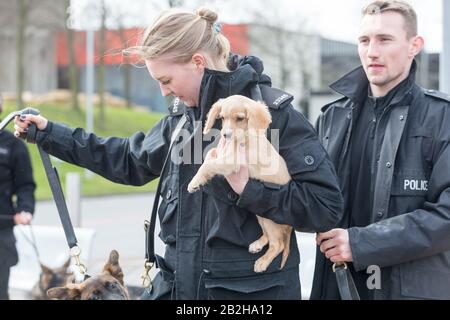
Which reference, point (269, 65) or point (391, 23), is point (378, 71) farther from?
point (269, 65)

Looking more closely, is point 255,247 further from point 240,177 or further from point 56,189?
point 56,189

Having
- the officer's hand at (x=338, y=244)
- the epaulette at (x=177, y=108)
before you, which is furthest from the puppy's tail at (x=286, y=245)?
the epaulette at (x=177, y=108)

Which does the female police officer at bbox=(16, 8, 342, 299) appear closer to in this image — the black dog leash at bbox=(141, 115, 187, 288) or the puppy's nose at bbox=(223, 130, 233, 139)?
the black dog leash at bbox=(141, 115, 187, 288)

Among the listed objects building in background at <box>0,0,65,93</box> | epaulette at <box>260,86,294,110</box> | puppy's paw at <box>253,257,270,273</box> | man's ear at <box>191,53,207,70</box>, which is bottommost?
puppy's paw at <box>253,257,270,273</box>

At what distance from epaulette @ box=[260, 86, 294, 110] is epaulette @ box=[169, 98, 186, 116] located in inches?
16.2

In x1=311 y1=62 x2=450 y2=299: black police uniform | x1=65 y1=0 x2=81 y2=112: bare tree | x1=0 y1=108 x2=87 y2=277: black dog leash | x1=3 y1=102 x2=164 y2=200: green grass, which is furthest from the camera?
x1=65 y1=0 x2=81 y2=112: bare tree

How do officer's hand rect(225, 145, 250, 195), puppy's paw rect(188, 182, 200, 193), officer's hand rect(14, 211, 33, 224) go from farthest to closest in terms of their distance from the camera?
officer's hand rect(14, 211, 33, 224) → puppy's paw rect(188, 182, 200, 193) → officer's hand rect(225, 145, 250, 195)

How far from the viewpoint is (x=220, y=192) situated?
2.76 meters

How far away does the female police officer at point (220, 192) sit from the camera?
276cm

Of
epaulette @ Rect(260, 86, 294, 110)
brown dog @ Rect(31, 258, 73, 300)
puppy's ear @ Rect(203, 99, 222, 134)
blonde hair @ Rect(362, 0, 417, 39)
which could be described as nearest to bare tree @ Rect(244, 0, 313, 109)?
brown dog @ Rect(31, 258, 73, 300)

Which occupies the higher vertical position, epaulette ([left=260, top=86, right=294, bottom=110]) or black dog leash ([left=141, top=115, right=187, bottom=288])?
epaulette ([left=260, top=86, right=294, bottom=110])

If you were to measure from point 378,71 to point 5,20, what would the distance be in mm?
25874

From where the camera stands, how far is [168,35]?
2.92m

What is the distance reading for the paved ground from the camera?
6105 millimetres
